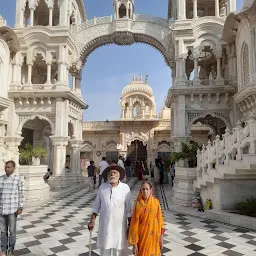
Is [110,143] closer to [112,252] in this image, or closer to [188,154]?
[188,154]

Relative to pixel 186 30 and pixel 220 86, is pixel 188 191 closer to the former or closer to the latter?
pixel 220 86

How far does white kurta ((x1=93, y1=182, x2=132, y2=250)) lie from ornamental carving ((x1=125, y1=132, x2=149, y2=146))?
62.5 ft

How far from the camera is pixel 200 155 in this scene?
29.1ft

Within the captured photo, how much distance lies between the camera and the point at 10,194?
4086 millimetres

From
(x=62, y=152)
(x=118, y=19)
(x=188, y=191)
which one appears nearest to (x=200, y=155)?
(x=188, y=191)

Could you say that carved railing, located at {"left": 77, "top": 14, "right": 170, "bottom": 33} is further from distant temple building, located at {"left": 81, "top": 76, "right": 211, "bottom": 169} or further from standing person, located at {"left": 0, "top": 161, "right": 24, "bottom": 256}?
standing person, located at {"left": 0, "top": 161, "right": 24, "bottom": 256}

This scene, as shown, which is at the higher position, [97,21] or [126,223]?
[97,21]

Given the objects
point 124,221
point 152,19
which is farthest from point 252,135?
point 152,19

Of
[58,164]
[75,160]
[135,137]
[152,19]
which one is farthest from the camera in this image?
[135,137]

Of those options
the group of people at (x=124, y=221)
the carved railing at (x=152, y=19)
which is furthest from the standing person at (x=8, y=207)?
the carved railing at (x=152, y=19)

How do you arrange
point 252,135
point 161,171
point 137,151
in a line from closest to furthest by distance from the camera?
point 252,135
point 161,171
point 137,151

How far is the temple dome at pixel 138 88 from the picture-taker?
24.3m

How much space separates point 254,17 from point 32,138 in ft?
46.2

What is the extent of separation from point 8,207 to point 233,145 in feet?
17.4
